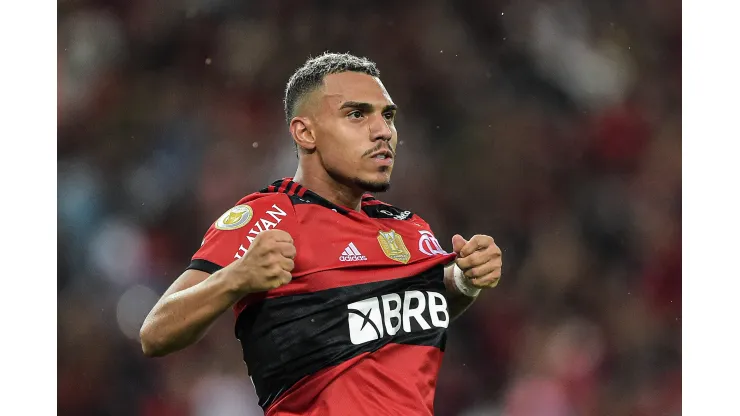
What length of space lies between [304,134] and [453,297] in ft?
2.49

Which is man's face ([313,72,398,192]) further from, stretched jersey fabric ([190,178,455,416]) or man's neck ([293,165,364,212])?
stretched jersey fabric ([190,178,455,416])

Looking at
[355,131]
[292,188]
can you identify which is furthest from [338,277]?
[355,131]

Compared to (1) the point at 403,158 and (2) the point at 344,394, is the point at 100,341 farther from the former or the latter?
(2) the point at 344,394

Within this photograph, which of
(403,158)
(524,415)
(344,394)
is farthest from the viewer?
(403,158)

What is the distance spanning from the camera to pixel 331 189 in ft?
9.55

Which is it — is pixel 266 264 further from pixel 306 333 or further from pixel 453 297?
pixel 453 297

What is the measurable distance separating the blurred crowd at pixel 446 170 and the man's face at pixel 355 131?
2.81 metres

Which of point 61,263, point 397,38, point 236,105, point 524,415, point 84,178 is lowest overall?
point 524,415

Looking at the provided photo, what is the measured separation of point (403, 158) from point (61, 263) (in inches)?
91.2

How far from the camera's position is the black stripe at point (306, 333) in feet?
8.34

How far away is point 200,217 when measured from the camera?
18.7 ft

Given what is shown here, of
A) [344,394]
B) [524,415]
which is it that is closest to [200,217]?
[524,415]

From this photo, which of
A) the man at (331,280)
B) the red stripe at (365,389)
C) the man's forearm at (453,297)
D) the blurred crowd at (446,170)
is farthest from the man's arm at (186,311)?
the blurred crowd at (446,170)

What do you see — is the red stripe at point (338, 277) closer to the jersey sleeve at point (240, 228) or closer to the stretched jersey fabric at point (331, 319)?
the stretched jersey fabric at point (331, 319)
